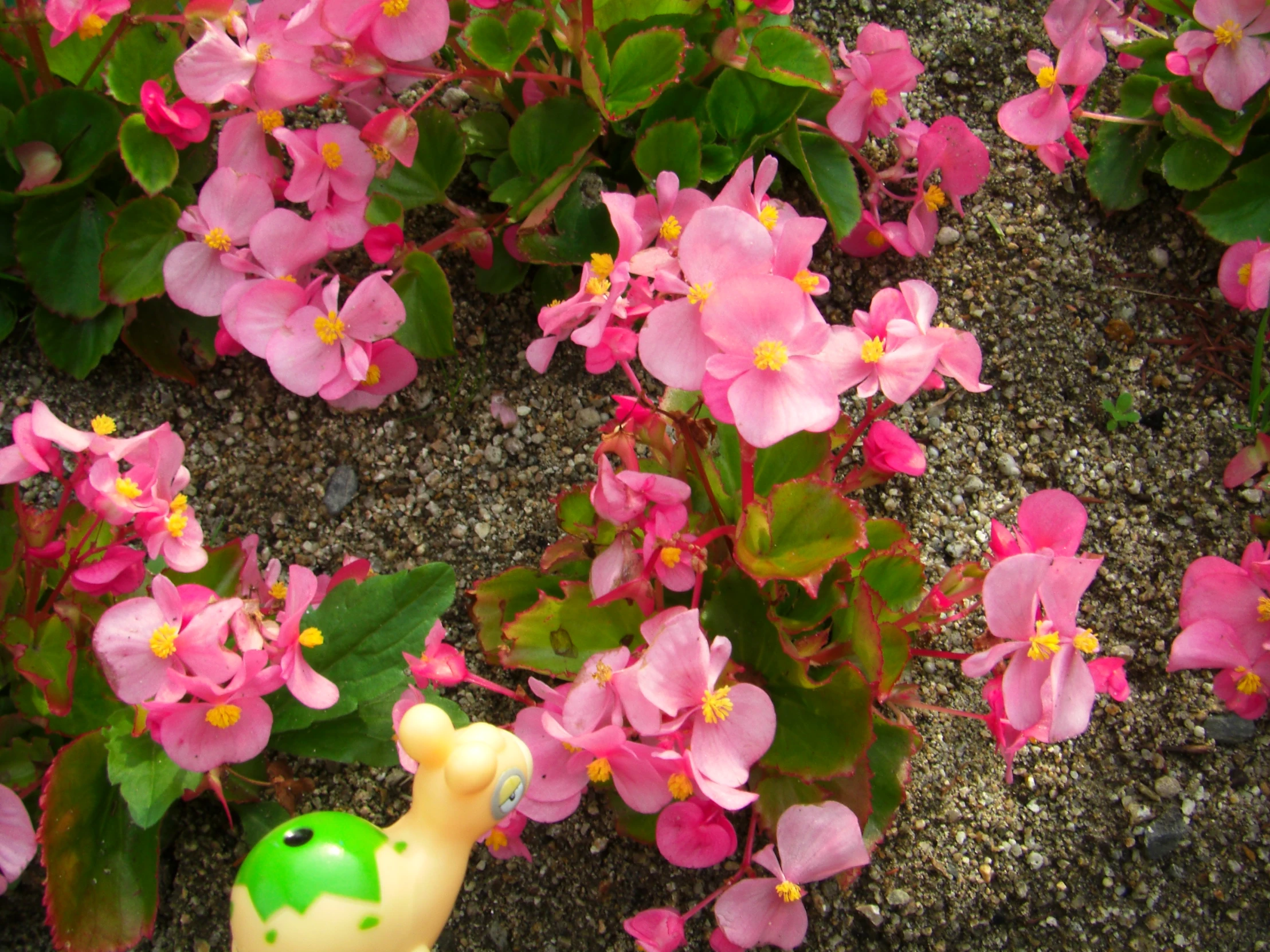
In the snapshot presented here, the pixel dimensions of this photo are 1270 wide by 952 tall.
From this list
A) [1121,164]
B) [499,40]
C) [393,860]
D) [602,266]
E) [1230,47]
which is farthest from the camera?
[1121,164]

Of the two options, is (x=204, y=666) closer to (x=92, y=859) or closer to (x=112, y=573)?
(x=112, y=573)

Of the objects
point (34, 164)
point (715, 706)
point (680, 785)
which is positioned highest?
point (34, 164)

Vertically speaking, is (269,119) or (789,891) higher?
(269,119)

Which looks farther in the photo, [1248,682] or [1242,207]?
[1242,207]

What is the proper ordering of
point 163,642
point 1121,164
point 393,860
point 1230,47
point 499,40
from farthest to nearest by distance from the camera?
point 1121,164
point 1230,47
point 499,40
point 163,642
point 393,860

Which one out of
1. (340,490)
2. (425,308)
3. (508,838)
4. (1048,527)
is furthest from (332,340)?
(1048,527)

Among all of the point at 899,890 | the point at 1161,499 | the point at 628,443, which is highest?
the point at 628,443

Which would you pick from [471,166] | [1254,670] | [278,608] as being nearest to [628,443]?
[278,608]

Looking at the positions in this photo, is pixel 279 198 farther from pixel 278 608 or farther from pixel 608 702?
pixel 608 702
